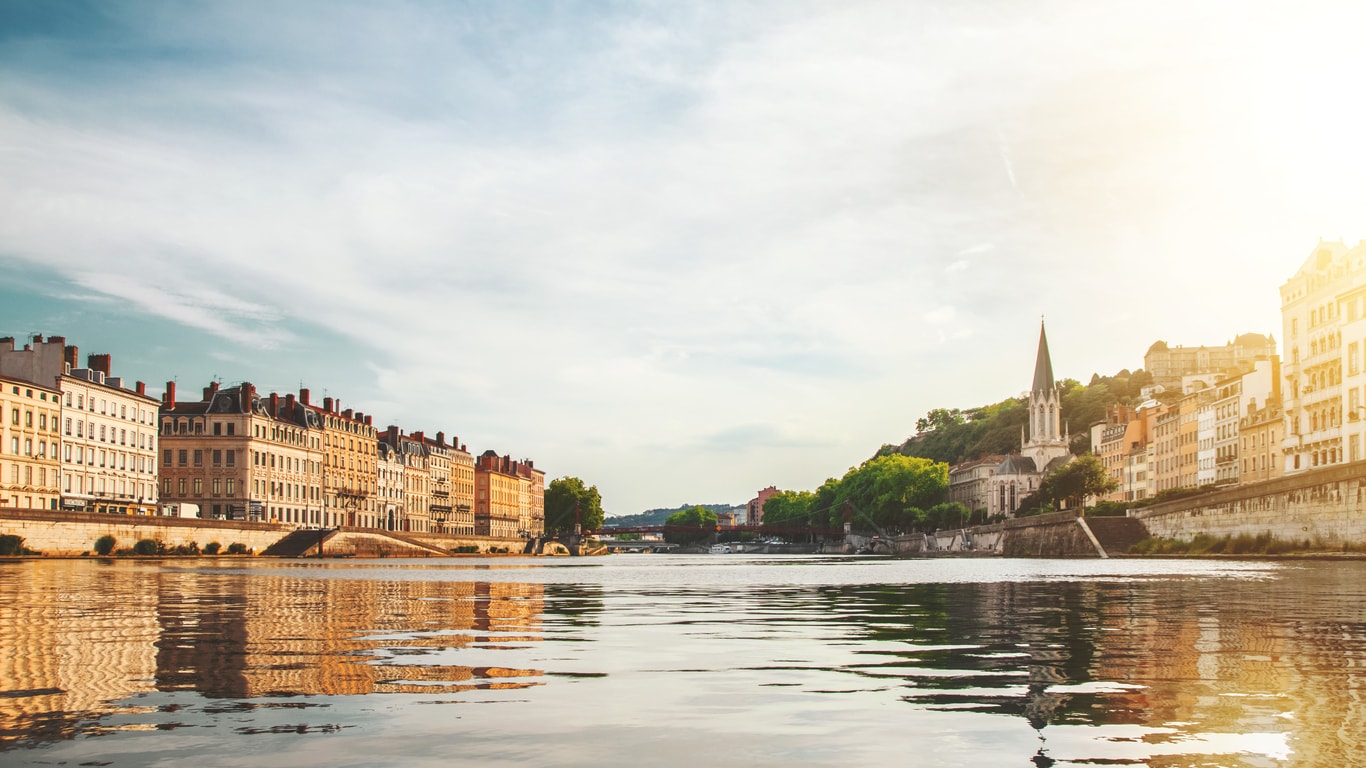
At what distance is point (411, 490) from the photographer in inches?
7539

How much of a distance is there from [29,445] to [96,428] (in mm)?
12929

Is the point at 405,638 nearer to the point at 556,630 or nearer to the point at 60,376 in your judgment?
the point at 556,630

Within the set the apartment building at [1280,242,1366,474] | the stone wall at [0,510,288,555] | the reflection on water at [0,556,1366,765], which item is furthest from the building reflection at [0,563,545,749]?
the apartment building at [1280,242,1366,474]

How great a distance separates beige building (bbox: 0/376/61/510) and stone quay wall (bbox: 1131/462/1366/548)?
87.1m

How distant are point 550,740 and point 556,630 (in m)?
11.1

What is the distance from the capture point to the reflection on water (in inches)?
329

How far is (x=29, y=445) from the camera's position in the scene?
323 feet

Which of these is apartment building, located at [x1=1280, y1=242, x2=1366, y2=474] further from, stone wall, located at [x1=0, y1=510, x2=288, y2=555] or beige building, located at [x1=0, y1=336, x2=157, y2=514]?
beige building, located at [x1=0, y1=336, x2=157, y2=514]

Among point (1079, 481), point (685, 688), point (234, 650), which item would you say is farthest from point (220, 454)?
point (685, 688)

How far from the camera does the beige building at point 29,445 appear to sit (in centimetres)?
9494

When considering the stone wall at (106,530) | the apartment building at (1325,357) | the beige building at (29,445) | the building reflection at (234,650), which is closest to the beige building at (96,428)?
the beige building at (29,445)

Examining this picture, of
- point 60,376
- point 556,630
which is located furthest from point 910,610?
point 60,376

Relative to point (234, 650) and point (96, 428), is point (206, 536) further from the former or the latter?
point (234, 650)

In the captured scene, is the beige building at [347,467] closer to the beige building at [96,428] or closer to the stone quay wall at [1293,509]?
the beige building at [96,428]
